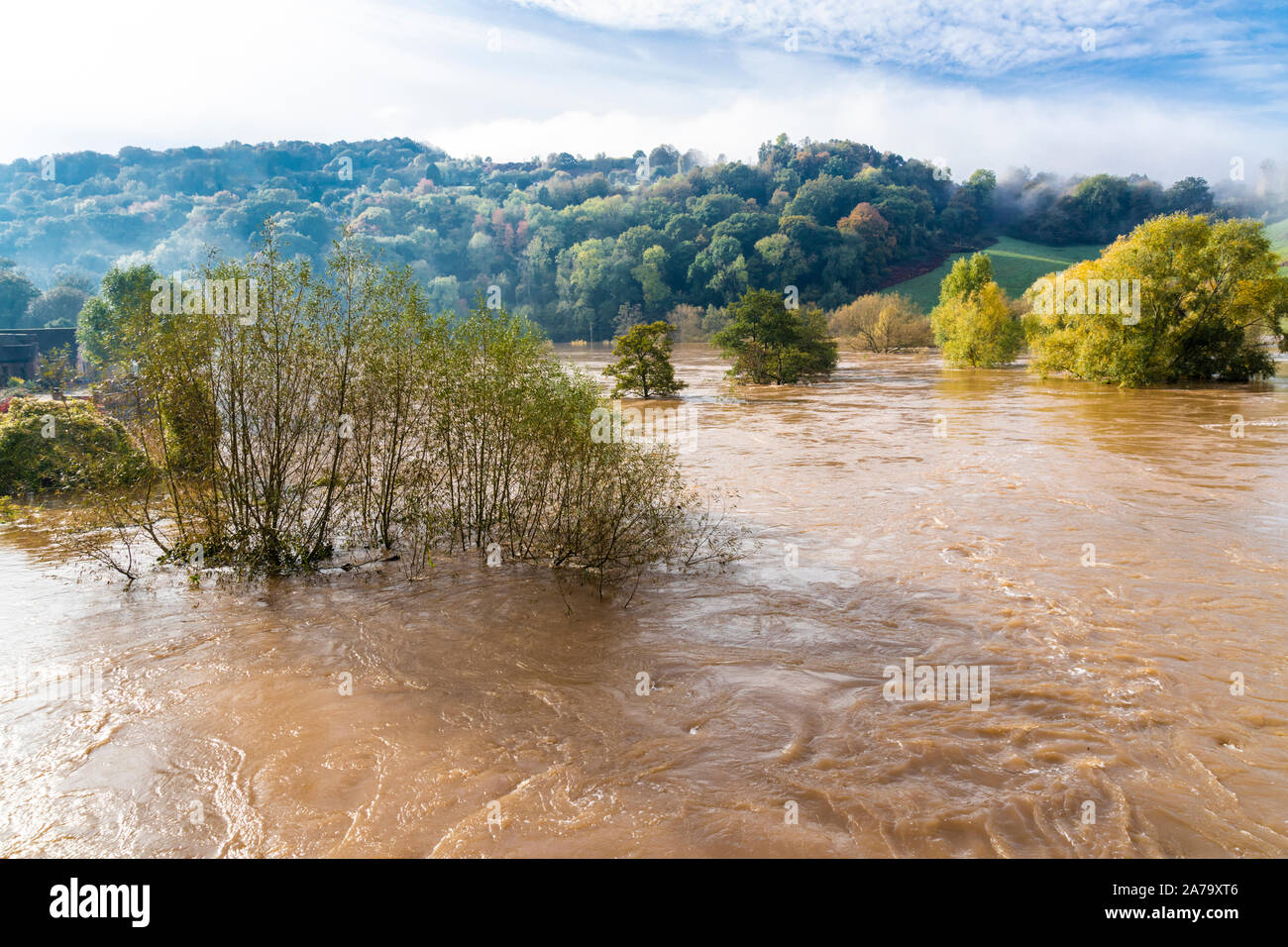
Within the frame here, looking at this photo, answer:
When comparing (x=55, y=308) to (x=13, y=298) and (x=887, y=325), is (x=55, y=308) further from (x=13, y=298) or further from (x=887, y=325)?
(x=887, y=325)

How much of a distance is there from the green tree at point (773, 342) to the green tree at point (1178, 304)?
14.3 metres

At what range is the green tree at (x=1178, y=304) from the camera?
36906 millimetres

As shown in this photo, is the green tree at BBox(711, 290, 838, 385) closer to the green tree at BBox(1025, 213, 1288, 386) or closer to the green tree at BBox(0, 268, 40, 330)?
the green tree at BBox(1025, 213, 1288, 386)

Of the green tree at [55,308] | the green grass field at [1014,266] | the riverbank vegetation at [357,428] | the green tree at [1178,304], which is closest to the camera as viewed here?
the riverbank vegetation at [357,428]

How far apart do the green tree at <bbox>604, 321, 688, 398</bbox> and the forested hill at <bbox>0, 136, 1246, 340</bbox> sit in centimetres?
7381

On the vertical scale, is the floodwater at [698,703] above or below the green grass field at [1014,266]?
below

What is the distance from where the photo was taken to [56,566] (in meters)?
12.9

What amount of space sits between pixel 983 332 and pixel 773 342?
66.0 feet

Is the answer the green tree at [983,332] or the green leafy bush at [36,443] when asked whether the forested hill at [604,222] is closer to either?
the green tree at [983,332]

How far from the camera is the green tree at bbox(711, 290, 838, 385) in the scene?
44.9 meters

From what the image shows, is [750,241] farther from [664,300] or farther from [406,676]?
[406,676]

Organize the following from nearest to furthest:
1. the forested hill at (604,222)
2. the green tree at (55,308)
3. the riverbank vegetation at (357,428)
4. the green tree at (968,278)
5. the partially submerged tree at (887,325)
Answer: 1. the riverbank vegetation at (357,428)
2. the green tree at (968,278)
3. the partially submerged tree at (887,325)
4. the green tree at (55,308)
5. the forested hill at (604,222)

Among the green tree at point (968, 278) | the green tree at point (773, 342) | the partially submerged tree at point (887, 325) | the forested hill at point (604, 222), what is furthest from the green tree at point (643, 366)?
the forested hill at point (604, 222)

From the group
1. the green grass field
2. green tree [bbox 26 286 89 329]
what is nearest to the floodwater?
green tree [bbox 26 286 89 329]
